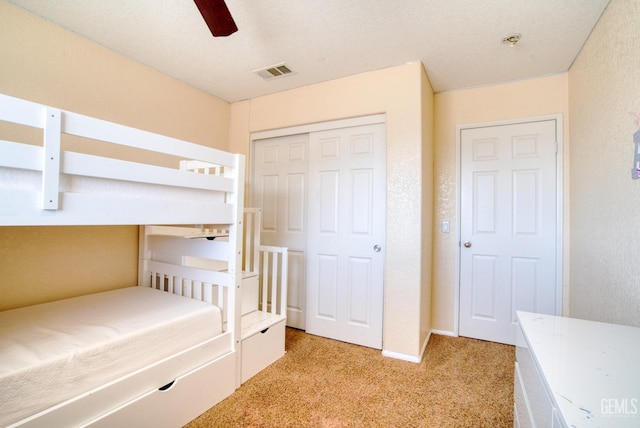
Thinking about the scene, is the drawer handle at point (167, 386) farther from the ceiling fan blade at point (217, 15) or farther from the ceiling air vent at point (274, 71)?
the ceiling air vent at point (274, 71)

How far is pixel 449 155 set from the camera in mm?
2672

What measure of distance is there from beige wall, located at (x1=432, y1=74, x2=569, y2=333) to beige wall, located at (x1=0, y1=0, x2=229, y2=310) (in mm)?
2505

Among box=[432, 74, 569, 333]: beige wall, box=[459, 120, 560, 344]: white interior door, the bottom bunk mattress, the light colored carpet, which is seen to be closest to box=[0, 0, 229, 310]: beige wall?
the bottom bunk mattress

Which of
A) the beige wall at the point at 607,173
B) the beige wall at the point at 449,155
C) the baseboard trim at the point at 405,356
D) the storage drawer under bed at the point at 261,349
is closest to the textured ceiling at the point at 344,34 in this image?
the beige wall at the point at 449,155

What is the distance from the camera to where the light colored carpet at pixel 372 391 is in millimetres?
1504

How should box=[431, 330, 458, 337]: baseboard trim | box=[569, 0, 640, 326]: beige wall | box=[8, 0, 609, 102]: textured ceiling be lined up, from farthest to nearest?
box=[431, 330, 458, 337]: baseboard trim
box=[8, 0, 609, 102]: textured ceiling
box=[569, 0, 640, 326]: beige wall

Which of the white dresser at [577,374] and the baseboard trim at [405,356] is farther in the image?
the baseboard trim at [405,356]

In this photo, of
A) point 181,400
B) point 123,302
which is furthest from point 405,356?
point 123,302

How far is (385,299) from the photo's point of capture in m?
2.27

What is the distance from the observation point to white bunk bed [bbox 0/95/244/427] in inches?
38.4

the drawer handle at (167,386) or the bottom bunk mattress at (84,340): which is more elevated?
the bottom bunk mattress at (84,340)

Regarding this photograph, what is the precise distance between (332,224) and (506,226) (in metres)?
1.52

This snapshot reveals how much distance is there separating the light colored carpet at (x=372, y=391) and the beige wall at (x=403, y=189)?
258mm

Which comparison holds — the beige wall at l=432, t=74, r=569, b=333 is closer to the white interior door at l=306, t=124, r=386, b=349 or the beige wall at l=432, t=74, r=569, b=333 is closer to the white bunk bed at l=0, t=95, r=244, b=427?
the white interior door at l=306, t=124, r=386, b=349
